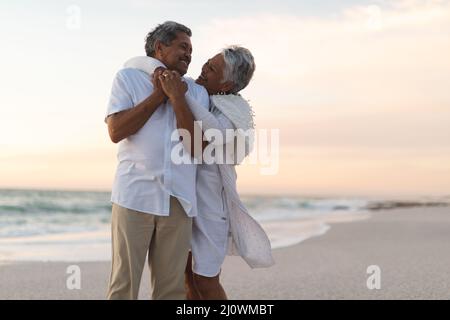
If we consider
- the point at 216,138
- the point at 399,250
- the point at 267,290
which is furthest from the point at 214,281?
the point at 399,250

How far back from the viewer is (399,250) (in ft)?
31.3

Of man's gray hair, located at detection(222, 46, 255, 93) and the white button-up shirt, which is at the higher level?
man's gray hair, located at detection(222, 46, 255, 93)

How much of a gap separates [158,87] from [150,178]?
43 centimetres

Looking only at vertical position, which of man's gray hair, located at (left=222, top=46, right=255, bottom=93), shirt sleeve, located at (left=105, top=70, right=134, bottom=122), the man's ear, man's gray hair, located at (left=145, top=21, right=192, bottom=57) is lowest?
shirt sleeve, located at (left=105, top=70, right=134, bottom=122)

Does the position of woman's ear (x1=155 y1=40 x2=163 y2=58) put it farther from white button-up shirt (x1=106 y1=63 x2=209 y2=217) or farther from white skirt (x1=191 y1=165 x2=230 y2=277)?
white skirt (x1=191 y1=165 x2=230 y2=277)

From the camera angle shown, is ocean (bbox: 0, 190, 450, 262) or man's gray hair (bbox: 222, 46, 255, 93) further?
ocean (bbox: 0, 190, 450, 262)

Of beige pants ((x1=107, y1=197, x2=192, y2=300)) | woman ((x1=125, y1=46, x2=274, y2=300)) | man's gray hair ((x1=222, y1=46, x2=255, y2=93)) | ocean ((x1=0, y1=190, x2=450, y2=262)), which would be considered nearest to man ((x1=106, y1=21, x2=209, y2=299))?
beige pants ((x1=107, y1=197, x2=192, y2=300))

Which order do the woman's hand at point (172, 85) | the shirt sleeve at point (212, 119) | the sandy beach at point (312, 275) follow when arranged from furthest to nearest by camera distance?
the sandy beach at point (312, 275)
the shirt sleeve at point (212, 119)
the woman's hand at point (172, 85)

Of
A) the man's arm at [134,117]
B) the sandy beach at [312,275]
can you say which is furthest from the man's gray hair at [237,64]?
the sandy beach at [312,275]

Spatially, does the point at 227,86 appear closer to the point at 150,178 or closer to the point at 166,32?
the point at 166,32

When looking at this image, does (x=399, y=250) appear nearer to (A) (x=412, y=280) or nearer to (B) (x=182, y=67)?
(A) (x=412, y=280)

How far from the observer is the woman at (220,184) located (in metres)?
3.41

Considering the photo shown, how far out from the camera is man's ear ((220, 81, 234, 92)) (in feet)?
11.4

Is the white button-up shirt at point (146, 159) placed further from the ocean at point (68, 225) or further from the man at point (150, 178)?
the ocean at point (68, 225)
